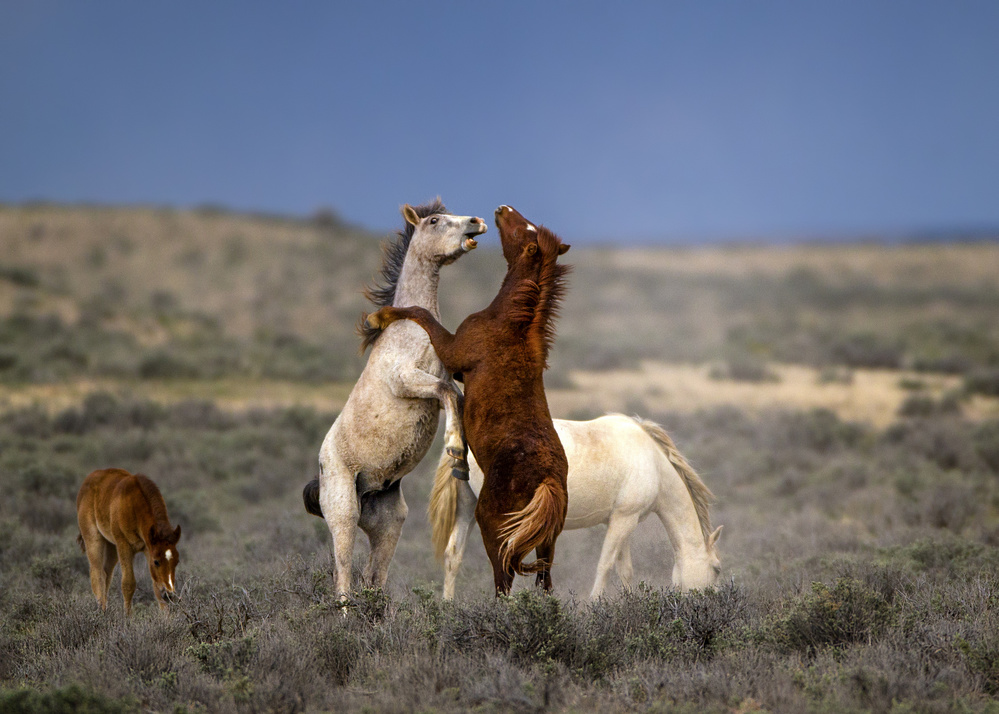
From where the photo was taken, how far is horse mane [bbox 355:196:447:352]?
5586 millimetres

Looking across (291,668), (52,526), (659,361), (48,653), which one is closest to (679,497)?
(291,668)

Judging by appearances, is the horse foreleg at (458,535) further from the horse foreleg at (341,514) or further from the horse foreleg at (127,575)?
the horse foreleg at (127,575)

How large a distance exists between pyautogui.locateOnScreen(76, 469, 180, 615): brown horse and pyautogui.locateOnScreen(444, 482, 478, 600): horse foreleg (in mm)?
1893

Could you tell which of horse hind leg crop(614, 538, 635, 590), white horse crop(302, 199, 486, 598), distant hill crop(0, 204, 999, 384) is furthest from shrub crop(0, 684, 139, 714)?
distant hill crop(0, 204, 999, 384)

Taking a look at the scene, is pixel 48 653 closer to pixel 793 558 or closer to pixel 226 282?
pixel 793 558

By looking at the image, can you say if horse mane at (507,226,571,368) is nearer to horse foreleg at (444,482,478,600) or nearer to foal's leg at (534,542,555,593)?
foal's leg at (534,542,555,593)

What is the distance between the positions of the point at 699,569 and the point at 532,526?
8.37 feet

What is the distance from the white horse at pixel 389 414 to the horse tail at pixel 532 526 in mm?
857

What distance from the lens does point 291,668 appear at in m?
4.63

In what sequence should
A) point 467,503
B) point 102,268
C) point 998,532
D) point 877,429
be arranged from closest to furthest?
point 467,503 < point 998,532 < point 877,429 < point 102,268

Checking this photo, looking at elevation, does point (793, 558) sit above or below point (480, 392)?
below

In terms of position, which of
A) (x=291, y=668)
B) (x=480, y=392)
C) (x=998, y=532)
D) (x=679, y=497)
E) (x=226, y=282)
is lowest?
(x=998, y=532)

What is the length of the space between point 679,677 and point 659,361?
23.1 metres

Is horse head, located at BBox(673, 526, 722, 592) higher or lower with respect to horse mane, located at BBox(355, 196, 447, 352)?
lower
